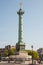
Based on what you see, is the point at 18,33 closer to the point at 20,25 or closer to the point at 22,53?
the point at 20,25

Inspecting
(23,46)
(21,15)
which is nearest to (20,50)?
(23,46)

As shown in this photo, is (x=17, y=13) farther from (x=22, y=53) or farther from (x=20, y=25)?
(x=22, y=53)

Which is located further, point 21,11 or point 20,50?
point 21,11

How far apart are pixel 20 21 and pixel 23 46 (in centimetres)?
692

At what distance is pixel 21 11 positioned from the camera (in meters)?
58.8

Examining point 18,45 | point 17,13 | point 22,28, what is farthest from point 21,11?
point 18,45

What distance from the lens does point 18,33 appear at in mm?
56938

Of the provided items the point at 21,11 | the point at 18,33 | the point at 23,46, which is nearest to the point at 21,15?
the point at 21,11

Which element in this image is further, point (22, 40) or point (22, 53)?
point (22, 40)

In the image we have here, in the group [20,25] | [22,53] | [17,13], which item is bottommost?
[22,53]

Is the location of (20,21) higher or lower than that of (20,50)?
higher

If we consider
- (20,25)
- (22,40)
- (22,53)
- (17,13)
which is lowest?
(22,53)

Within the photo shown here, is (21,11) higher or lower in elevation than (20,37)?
higher

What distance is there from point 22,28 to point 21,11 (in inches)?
209
